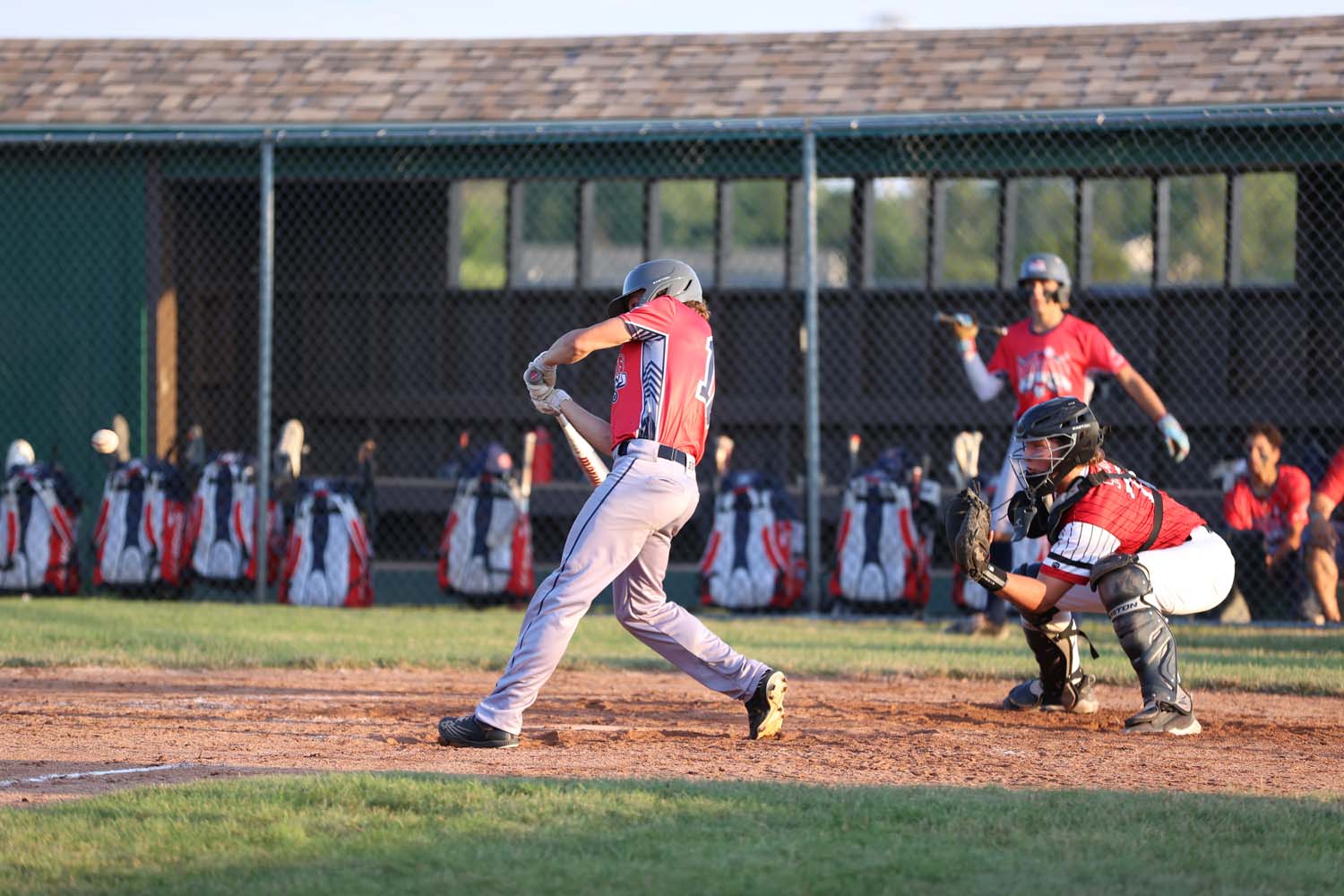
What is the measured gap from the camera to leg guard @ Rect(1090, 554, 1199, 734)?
21.1 ft

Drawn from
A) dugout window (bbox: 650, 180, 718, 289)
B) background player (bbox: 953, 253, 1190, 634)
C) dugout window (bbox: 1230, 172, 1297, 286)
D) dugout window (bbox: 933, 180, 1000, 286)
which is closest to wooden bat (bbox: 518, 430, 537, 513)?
background player (bbox: 953, 253, 1190, 634)

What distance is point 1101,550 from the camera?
21.4 ft

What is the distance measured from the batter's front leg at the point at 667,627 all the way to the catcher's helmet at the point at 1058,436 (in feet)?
4.51

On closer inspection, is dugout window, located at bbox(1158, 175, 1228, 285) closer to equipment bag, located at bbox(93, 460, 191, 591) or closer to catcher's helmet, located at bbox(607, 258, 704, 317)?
equipment bag, located at bbox(93, 460, 191, 591)

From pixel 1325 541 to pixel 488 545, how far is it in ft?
18.7

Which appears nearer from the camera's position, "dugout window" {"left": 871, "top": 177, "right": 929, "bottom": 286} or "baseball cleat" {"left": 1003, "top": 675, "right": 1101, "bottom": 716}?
"baseball cleat" {"left": 1003, "top": 675, "right": 1101, "bottom": 716}

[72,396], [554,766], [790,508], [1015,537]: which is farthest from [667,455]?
[72,396]

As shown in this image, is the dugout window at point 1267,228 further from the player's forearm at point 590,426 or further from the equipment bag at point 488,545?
the player's forearm at point 590,426

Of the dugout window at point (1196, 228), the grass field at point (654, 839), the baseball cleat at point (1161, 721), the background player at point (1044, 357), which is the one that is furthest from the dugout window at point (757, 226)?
the grass field at point (654, 839)

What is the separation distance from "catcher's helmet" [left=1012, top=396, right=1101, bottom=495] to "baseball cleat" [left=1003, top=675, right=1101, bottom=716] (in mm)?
1076

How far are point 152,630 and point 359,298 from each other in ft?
20.6

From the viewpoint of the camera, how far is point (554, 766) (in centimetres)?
573

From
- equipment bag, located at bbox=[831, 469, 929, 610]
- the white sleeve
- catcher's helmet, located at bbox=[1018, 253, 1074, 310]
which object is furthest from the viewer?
equipment bag, located at bbox=[831, 469, 929, 610]

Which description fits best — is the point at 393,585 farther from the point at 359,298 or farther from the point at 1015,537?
the point at 1015,537
